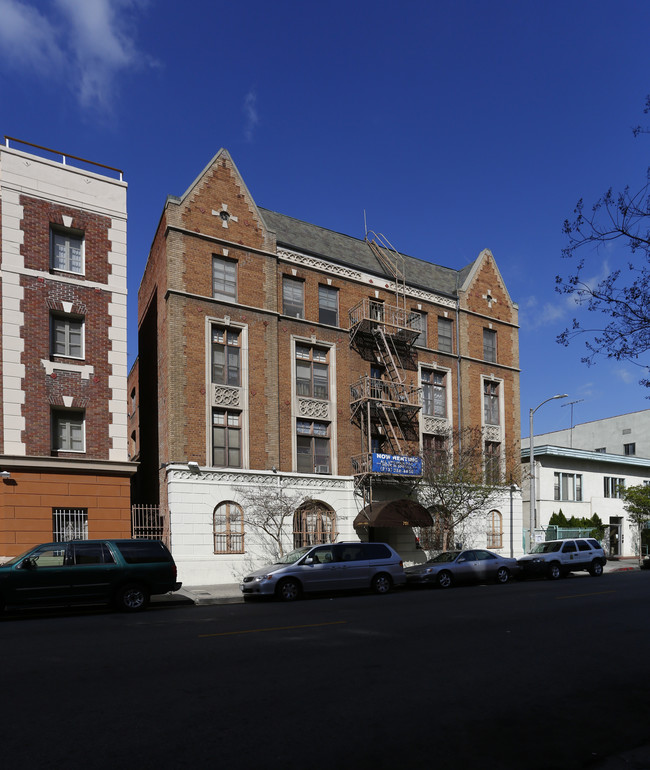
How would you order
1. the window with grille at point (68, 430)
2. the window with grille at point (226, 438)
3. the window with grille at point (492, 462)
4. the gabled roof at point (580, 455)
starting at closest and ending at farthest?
the window with grille at point (68, 430) → the window with grille at point (226, 438) → the window with grille at point (492, 462) → the gabled roof at point (580, 455)

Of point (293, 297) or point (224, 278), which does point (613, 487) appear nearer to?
point (293, 297)

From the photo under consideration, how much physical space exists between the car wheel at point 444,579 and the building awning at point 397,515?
146 inches

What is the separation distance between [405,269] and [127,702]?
2927cm

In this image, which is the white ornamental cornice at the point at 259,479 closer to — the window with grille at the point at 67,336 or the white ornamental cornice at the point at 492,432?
the window with grille at the point at 67,336

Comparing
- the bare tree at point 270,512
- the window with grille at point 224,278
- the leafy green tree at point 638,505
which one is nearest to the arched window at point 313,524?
the bare tree at point 270,512

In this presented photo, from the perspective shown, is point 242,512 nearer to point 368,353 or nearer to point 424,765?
→ point 368,353

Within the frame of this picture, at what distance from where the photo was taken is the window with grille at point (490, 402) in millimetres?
35375

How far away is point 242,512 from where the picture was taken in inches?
1009

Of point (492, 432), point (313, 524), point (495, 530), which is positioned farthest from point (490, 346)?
point (313, 524)

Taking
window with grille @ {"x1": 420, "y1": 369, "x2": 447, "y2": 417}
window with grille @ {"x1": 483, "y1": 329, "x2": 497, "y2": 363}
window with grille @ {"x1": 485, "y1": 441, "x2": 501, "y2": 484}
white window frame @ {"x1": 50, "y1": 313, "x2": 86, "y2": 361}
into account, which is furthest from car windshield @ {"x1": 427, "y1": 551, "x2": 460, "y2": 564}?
white window frame @ {"x1": 50, "y1": 313, "x2": 86, "y2": 361}

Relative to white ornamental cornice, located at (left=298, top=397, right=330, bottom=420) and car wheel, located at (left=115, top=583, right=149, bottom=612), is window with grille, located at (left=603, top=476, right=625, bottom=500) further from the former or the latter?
car wheel, located at (left=115, top=583, right=149, bottom=612)

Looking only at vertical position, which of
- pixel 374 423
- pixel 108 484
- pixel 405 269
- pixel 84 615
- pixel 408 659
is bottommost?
pixel 84 615

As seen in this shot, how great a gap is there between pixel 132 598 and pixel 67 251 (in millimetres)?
12332

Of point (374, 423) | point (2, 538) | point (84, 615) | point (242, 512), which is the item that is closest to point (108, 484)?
point (2, 538)
